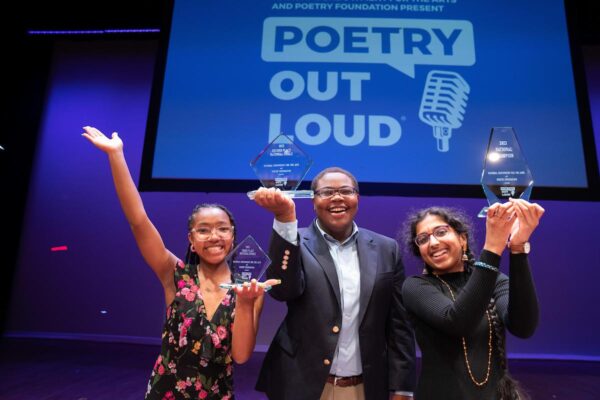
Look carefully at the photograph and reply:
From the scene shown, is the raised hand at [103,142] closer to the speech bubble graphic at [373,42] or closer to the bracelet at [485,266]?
the bracelet at [485,266]

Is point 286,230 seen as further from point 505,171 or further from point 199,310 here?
point 505,171

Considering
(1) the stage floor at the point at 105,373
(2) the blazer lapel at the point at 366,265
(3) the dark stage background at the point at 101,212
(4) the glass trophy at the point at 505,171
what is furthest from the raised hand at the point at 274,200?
(3) the dark stage background at the point at 101,212

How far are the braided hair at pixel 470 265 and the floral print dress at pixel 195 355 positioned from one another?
686mm

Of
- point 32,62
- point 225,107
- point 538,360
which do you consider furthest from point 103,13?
point 538,360

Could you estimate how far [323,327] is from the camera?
1.33m

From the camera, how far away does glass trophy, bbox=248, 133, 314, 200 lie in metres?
1.45

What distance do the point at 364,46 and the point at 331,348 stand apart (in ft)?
7.41

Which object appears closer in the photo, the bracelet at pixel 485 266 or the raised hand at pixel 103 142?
the bracelet at pixel 485 266

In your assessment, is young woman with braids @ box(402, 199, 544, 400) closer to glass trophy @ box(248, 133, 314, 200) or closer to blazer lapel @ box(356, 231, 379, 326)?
blazer lapel @ box(356, 231, 379, 326)

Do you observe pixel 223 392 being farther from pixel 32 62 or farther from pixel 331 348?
pixel 32 62

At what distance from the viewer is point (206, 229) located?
139 cm

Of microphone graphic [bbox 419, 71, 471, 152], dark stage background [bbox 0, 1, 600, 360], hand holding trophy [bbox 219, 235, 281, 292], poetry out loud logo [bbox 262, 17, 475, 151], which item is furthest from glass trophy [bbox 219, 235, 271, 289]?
dark stage background [bbox 0, 1, 600, 360]

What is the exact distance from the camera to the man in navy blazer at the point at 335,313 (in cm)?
128

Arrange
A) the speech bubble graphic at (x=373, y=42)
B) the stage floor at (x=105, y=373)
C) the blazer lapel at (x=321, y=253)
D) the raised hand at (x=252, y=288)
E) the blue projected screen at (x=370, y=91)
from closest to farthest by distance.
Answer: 1. the raised hand at (x=252, y=288)
2. the blazer lapel at (x=321, y=253)
3. the blue projected screen at (x=370, y=91)
4. the speech bubble graphic at (x=373, y=42)
5. the stage floor at (x=105, y=373)
